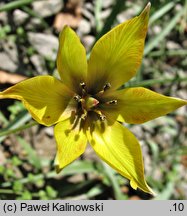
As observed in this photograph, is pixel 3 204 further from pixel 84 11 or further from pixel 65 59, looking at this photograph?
pixel 84 11

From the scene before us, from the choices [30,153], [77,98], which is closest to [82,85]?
[77,98]

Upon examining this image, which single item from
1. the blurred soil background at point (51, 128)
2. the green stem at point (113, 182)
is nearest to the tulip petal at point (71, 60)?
the blurred soil background at point (51, 128)

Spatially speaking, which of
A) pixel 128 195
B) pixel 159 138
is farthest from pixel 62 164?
pixel 159 138

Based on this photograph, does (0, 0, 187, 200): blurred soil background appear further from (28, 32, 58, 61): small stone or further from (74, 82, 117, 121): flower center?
(74, 82, 117, 121): flower center

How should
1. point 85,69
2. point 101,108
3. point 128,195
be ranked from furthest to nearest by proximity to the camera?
point 128,195
point 101,108
point 85,69

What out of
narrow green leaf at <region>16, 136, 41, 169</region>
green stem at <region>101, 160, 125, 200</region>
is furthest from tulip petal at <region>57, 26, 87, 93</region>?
green stem at <region>101, 160, 125, 200</region>

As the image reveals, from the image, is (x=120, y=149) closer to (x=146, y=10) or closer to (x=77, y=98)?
(x=77, y=98)
